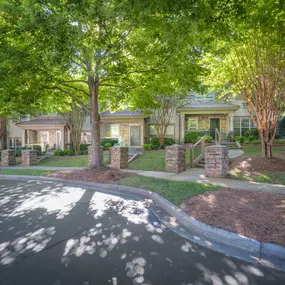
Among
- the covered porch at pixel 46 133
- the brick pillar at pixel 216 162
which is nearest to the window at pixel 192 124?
the brick pillar at pixel 216 162

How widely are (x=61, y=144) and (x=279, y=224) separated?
21.7 m

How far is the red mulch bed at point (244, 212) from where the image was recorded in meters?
3.45

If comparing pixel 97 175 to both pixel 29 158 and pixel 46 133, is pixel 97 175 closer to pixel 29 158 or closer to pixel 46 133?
pixel 29 158

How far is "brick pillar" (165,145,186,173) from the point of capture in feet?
32.1

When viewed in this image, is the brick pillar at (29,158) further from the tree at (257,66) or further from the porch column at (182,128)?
the tree at (257,66)

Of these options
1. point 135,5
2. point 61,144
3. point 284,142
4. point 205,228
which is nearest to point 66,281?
point 205,228

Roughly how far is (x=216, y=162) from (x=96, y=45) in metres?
6.27

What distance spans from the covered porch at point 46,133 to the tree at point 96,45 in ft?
38.0

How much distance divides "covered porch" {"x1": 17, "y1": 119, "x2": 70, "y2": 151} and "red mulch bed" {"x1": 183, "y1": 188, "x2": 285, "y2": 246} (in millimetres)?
18789

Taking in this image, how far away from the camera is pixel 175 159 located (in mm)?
9844

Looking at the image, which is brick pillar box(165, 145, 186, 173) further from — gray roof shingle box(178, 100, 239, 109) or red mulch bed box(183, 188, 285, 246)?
gray roof shingle box(178, 100, 239, 109)

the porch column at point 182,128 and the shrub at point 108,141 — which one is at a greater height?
the porch column at point 182,128

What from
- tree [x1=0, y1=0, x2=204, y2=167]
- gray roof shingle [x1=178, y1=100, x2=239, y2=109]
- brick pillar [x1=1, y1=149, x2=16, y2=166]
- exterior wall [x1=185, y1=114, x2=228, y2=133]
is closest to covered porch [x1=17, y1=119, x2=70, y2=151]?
brick pillar [x1=1, y1=149, x2=16, y2=166]

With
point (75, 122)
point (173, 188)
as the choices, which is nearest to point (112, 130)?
point (75, 122)
